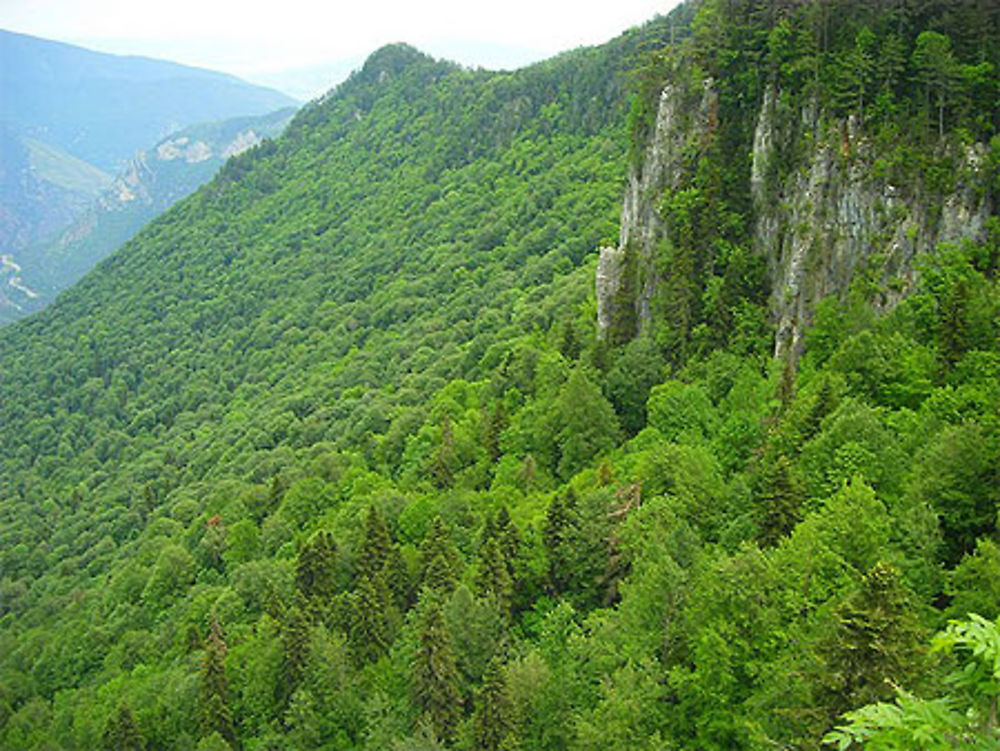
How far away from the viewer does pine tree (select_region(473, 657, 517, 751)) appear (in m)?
30.9

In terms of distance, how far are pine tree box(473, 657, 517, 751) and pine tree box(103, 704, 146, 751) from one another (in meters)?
25.5

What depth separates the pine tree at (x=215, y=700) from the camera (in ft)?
146

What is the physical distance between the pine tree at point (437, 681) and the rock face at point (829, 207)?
26.3 meters

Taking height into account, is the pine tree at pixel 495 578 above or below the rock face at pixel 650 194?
below

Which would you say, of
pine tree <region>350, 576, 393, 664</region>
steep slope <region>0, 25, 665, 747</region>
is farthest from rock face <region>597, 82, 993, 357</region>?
pine tree <region>350, 576, 393, 664</region>

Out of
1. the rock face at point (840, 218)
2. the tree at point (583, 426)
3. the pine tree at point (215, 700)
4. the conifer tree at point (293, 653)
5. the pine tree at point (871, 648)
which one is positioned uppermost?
the rock face at point (840, 218)

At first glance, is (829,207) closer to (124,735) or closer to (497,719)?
(497,719)

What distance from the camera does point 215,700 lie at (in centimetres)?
4472

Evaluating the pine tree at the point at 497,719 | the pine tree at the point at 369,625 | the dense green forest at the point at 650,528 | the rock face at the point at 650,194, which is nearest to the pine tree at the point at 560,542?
the dense green forest at the point at 650,528

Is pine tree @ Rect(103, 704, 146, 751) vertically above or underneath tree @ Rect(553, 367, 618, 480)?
underneath

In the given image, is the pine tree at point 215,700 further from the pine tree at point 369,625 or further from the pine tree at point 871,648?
the pine tree at point 871,648

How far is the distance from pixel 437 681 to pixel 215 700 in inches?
673

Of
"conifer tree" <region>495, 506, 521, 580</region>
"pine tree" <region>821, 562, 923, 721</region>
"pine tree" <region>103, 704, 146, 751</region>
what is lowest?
"pine tree" <region>103, 704, 146, 751</region>

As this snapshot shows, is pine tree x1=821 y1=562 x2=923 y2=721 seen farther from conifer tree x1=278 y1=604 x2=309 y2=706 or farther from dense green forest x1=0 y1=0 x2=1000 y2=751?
conifer tree x1=278 y1=604 x2=309 y2=706
